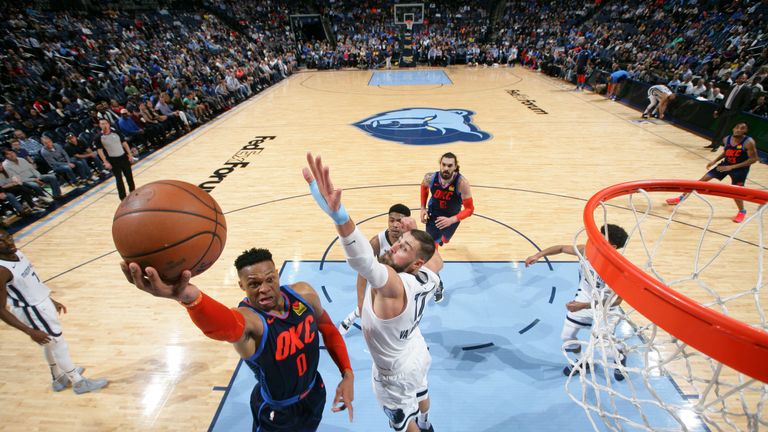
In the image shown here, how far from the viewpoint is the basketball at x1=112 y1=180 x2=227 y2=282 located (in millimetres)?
1675

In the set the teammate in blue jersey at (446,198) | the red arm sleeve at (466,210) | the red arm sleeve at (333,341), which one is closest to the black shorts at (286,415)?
the red arm sleeve at (333,341)

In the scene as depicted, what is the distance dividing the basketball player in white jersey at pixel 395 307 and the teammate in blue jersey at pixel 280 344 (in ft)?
1.03

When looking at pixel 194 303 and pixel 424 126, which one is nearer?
pixel 194 303

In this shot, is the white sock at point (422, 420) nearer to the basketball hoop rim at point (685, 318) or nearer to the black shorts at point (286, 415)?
the black shorts at point (286, 415)

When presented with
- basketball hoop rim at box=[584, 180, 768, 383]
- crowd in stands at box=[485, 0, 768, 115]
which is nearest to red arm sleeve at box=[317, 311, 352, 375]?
basketball hoop rim at box=[584, 180, 768, 383]

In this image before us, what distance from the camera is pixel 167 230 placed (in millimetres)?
1761

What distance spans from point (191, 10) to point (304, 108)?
18089 mm

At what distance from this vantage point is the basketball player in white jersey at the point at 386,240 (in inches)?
140

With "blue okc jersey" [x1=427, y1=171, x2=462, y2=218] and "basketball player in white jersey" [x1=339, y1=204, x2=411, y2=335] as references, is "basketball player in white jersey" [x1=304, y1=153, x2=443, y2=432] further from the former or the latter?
"blue okc jersey" [x1=427, y1=171, x2=462, y2=218]

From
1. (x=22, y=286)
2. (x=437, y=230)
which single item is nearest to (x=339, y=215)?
(x=22, y=286)

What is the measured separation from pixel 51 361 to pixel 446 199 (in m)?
4.17

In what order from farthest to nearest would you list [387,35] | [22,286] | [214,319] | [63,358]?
1. [387,35]
2. [63,358]
3. [22,286]
4. [214,319]

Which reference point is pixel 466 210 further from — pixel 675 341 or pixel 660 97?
pixel 660 97

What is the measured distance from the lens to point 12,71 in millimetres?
11711
